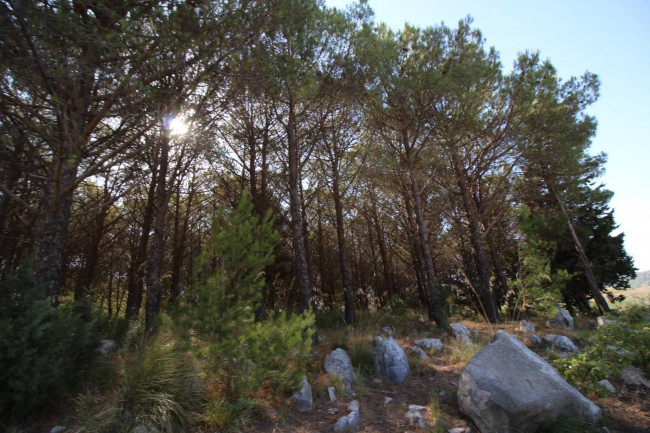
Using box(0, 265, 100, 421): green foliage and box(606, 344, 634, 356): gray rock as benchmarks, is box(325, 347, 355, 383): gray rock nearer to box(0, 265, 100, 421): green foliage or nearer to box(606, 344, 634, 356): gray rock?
box(0, 265, 100, 421): green foliage

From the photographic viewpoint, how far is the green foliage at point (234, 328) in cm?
351

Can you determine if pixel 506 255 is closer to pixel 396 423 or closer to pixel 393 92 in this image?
pixel 393 92

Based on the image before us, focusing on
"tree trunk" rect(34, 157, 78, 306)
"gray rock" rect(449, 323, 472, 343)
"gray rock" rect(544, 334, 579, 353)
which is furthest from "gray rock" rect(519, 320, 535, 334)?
"tree trunk" rect(34, 157, 78, 306)

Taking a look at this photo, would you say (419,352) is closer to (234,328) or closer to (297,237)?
(297,237)

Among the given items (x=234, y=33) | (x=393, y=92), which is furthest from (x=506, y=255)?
(x=234, y=33)

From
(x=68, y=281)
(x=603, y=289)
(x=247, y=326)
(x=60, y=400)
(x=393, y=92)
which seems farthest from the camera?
(x=603, y=289)

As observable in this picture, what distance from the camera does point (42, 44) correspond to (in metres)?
4.39

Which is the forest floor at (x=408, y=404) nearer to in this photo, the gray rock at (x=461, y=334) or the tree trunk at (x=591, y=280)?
the gray rock at (x=461, y=334)

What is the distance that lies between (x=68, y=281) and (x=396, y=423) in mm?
14785

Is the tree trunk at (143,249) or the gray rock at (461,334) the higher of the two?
the tree trunk at (143,249)

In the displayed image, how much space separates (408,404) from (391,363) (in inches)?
36.8

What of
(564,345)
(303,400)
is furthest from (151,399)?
(564,345)

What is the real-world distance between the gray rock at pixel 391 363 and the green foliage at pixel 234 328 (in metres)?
1.97

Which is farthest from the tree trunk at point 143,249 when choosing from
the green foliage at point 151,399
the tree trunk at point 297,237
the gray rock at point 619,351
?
the gray rock at point 619,351
